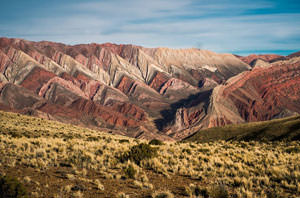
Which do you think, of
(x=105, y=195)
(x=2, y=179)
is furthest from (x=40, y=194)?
(x=105, y=195)

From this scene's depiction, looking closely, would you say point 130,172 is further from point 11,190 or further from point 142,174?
point 11,190

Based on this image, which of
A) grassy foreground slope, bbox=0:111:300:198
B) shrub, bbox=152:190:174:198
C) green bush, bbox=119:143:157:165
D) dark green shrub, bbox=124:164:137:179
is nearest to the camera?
shrub, bbox=152:190:174:198

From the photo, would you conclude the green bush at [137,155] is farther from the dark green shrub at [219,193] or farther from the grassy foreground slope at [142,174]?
the dark green shrub at [219,193]

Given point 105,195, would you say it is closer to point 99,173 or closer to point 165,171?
point 99,173

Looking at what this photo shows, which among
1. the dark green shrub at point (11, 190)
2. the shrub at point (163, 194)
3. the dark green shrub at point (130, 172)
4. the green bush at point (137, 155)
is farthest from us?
the green bush at point (137, 155)

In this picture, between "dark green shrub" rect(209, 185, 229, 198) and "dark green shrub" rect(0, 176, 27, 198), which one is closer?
"dark green shrub" rect(0, 176, 27, 198)

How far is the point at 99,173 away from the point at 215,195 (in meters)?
5.70

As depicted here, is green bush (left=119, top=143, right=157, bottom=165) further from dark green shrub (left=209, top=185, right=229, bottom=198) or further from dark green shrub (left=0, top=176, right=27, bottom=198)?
dark green shrub (left=0, top=176, right=27, bottom=198)

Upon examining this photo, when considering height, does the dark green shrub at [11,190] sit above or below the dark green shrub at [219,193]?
below

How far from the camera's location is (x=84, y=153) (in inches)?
656

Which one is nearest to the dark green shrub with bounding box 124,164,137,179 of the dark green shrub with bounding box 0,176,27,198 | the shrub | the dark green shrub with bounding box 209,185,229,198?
the shrub

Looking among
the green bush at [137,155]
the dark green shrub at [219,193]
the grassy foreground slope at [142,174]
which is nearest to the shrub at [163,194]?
the grassy foreground slope at [142,174]

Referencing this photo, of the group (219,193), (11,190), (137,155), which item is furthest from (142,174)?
(11,190)

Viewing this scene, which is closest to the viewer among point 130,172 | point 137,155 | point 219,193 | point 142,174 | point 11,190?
point 11,190
